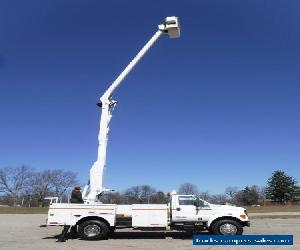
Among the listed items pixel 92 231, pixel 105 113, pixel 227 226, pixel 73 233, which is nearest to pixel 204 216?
pixel 227 226

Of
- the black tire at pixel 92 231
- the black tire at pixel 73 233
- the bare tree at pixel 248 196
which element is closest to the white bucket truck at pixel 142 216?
the black tire at pixel 92 231

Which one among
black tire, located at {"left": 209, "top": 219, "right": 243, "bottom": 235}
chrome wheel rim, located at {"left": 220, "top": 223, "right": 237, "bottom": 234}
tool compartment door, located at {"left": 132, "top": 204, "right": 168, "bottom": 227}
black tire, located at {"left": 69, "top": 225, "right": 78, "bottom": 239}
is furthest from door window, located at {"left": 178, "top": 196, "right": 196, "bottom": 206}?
black tire, located at {"left": 69, "top": 225, "right": 78, "bottom": 239}

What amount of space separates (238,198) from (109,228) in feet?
393

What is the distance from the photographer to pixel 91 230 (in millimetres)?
16531

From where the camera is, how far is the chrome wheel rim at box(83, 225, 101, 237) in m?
16.5

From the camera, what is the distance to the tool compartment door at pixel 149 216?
16625 mm

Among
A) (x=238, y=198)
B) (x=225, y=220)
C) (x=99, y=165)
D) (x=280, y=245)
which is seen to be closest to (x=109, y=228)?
(x=99, y=165)

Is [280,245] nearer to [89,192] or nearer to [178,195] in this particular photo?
[178,195]

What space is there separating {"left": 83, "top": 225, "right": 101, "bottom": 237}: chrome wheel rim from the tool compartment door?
140 cm

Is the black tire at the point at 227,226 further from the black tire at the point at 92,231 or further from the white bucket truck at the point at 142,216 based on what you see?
the black tire at the point at 92,231

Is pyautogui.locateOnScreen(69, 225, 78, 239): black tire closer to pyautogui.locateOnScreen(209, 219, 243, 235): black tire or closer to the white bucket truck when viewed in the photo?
the white bucket truck

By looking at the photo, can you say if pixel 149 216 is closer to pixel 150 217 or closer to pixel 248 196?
pixel 150 217

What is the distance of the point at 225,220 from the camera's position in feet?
56.1

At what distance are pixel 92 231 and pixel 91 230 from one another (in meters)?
0.05
